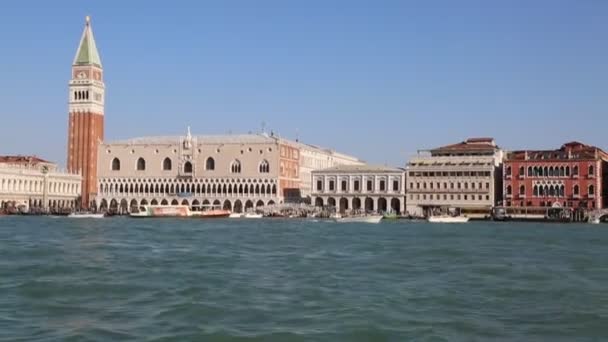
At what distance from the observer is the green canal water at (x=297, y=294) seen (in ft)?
45.1

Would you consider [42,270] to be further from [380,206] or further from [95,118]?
[95,118]

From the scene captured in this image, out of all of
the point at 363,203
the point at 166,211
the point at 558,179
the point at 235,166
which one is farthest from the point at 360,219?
the point at 235,166

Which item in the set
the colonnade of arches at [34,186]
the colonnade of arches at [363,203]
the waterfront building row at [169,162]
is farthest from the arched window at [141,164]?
the colonnade of arches at [363,203]

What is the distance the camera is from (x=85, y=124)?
91.7 m

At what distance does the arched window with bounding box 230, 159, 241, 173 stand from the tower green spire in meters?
20.9

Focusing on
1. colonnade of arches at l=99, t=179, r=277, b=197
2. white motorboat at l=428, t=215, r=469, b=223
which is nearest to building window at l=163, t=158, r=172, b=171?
colonnade of arches at l=99, t=179, r=277, b=197

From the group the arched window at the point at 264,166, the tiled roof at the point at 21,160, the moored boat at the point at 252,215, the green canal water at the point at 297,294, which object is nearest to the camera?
the green canal water at the point at 297,294

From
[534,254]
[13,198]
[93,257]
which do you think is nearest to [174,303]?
[93,257]

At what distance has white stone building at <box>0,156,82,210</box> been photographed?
84438 millimetres

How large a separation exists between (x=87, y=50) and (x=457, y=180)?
42.8 m

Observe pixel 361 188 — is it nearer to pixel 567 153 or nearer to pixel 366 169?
pixel 366 169

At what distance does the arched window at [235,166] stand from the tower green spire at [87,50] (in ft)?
68.6

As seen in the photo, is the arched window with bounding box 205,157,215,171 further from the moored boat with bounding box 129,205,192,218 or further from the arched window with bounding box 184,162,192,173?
the moored boat with bounding box 129,205,192,218

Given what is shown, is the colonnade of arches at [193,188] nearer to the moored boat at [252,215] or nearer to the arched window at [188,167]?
the arched window at [188,167]
